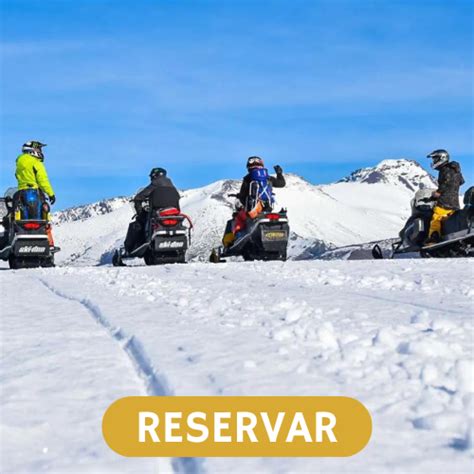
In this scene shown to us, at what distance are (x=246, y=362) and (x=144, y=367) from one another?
55 centimetres

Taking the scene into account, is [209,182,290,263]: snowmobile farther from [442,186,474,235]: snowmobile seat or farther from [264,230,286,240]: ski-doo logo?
[442,186,474,235]: snowmobile seat

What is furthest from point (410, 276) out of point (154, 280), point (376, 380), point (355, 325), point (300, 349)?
point (376, 380)

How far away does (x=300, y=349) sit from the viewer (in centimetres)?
375

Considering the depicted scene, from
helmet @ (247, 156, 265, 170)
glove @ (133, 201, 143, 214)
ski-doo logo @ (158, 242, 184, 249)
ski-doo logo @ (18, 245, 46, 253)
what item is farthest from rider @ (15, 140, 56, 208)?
helmet @ (247, 156, 265, 170)

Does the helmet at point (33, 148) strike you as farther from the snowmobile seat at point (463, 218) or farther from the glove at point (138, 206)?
the snowmobile seat at point (463, 218)

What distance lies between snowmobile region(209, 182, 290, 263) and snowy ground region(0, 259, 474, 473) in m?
7.43

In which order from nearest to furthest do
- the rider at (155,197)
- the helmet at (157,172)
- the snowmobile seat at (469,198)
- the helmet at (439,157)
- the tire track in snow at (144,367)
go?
1. the tire track in snow at (144,367)
2. the snowmobile seat at (469,198)
3. the helmet at (439,157)
4. the rider at (155,197)
5. the helmet at (157,172)

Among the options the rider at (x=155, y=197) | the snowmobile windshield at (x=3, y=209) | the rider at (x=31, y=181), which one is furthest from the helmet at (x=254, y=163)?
the snowmobile windshield at (x=3, y=209)

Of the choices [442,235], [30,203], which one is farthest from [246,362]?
[30,203]

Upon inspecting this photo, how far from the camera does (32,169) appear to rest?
14.2 m

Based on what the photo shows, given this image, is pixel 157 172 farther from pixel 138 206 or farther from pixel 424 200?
pixel 424 200

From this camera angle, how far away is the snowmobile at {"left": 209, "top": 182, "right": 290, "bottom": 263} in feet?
46.4

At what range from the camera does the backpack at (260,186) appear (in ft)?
47.0

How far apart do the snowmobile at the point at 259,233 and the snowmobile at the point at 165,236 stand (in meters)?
0.95
